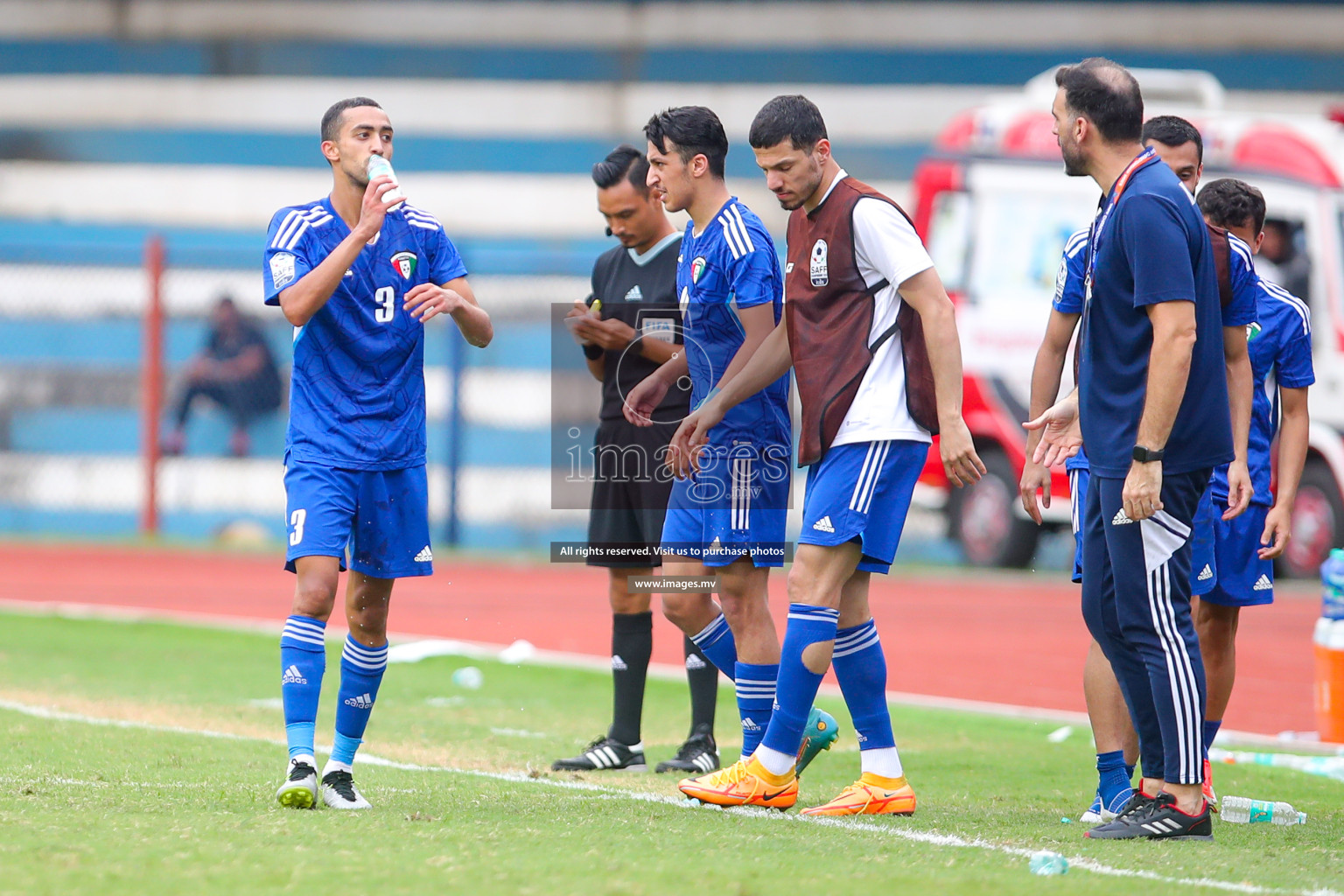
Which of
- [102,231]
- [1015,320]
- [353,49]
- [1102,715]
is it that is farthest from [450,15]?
[1102,715]

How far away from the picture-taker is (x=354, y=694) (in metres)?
5.70

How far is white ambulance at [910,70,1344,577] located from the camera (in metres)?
14.5

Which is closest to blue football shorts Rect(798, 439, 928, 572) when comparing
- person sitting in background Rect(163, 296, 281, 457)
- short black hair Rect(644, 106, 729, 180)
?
short black hair Rect(644, 106, 729, 180)

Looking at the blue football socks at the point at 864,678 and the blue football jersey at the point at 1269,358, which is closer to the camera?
the blue football socks at the point at 864,678

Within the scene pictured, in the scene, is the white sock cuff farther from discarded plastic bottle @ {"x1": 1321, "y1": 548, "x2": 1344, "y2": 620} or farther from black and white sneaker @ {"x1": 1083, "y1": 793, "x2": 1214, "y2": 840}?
discarded plastic bottle @ {"x1": 1321, "y1": 548, "x2": 1344, "y2": 620}

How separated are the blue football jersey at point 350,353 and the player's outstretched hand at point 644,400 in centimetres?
116

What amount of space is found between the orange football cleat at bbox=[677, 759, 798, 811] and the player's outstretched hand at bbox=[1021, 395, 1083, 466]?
1302mm

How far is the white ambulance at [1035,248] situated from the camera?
14.5 metres

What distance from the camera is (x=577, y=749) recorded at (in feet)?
23.6

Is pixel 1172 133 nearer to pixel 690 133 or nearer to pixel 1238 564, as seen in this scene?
pixel 1238 564

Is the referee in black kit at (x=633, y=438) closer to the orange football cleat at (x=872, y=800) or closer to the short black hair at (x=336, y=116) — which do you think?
the orange football cleat at (x=872, y=800)

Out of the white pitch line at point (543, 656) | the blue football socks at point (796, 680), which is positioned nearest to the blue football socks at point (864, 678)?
the blue football socks at point (796, 680)

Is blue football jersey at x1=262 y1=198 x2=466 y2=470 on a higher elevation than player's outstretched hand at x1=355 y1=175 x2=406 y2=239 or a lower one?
lower

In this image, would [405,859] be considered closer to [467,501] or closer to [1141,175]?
[1141,175]
